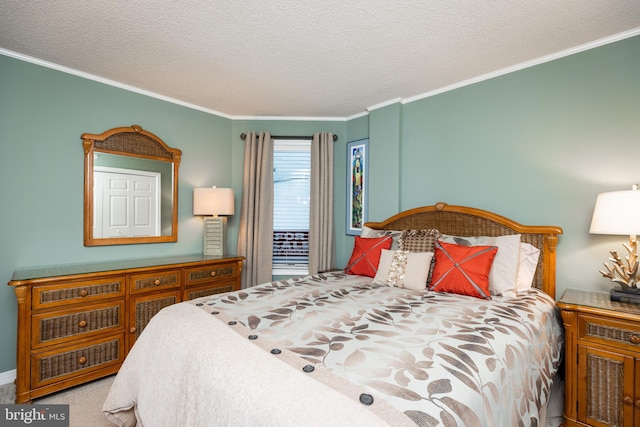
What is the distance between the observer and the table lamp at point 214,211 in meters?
3.47

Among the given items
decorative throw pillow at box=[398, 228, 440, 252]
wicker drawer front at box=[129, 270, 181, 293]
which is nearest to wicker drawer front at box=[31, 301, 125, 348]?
wicker drawer front at box=[129, 270, 181, 293]

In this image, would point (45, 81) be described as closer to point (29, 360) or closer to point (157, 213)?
point (157, 213)

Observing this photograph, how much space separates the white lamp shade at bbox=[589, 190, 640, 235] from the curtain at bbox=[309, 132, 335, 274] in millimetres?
2560

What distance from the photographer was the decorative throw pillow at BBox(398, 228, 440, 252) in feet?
8.39

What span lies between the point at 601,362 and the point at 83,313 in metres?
3.55

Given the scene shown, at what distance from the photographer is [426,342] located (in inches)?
53.7

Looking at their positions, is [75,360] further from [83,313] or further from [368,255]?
[368,255]

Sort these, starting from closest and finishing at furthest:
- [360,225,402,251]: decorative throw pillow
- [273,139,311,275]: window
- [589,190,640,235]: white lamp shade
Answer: [589,190,640,235]: white lamp shade → [360,225,402,251]: decorative throw pillow → [273,139,311,275]: window

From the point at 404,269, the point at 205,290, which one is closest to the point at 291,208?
the point at 205,290

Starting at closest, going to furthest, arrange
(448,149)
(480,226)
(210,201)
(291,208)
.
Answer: (480,226), (448,149), (210,201), (291,208)

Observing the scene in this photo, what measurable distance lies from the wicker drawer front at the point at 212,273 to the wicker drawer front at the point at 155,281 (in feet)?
0.42

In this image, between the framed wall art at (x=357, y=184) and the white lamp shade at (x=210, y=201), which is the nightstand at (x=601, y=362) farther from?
the white lamp shade at (x=210, y=201)

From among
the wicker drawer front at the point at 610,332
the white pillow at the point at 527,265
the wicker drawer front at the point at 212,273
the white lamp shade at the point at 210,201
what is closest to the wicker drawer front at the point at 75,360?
the wicker drawer front at the point at 212,273

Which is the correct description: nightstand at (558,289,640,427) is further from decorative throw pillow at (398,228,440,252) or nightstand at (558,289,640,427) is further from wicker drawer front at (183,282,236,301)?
wicker drawer front at (183,282,236,301)
